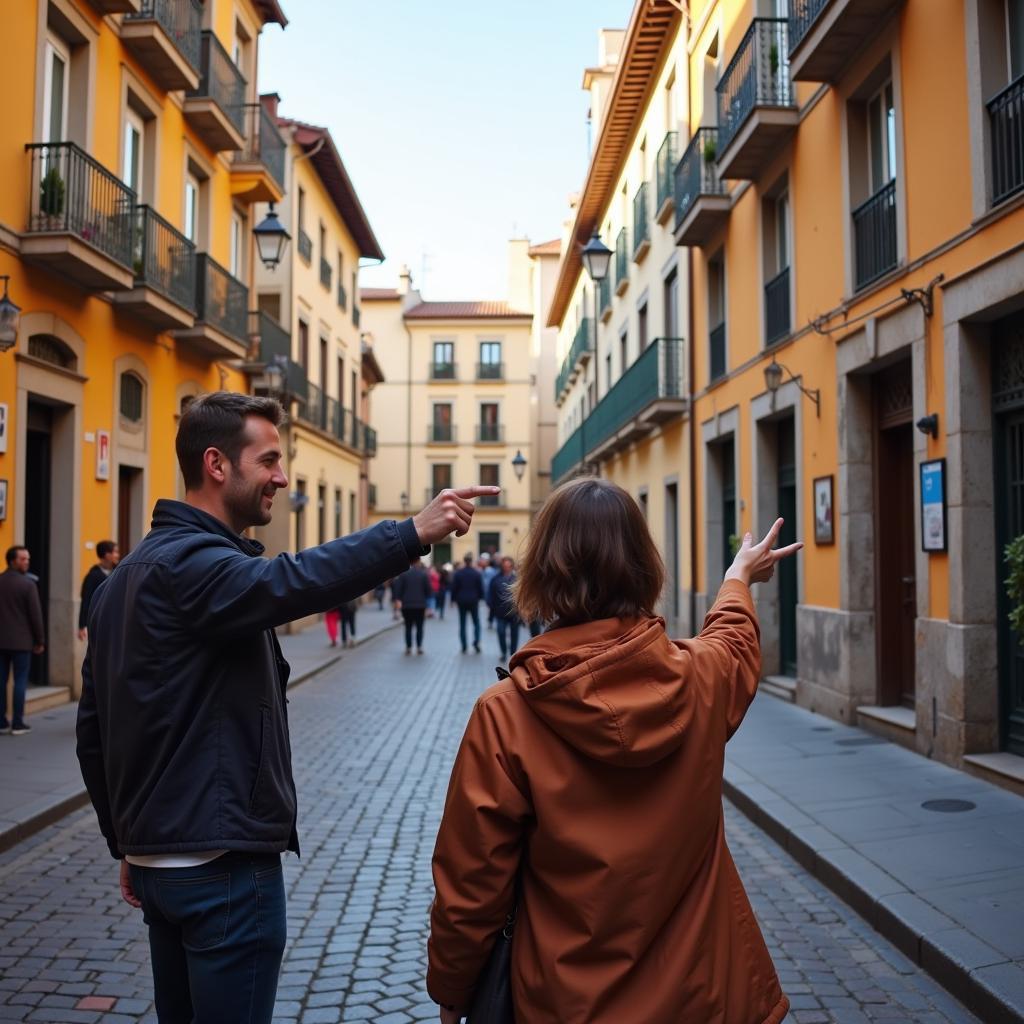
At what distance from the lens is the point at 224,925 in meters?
2.29

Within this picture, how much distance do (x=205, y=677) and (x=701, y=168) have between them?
1542cm

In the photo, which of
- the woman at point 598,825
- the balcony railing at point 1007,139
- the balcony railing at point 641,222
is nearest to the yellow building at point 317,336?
the balcony railing at point 641,222

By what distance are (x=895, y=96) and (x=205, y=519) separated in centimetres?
897

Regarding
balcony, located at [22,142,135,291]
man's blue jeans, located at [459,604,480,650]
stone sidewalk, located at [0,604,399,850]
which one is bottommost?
stone sidewalk, located at [0,604,399,850]

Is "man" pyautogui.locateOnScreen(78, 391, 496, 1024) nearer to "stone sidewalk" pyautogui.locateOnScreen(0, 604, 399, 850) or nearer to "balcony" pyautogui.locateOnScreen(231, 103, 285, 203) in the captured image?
"stone sidewalk" pyautogui.locateOnScreen(0, 604, 399, 850)

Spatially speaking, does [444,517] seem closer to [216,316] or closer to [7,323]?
[7,323]

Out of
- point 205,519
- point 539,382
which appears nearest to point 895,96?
point 205,519

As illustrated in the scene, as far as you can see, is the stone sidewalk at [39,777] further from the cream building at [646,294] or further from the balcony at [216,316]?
the cream building at [646,294]

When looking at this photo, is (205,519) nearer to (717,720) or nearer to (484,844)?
(484,844)

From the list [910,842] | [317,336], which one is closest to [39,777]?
[910,842]

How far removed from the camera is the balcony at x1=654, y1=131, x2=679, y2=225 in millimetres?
19250

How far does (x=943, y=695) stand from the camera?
8.55 meters

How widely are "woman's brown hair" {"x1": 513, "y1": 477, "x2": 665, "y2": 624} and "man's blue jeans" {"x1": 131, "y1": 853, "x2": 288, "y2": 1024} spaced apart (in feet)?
2.59

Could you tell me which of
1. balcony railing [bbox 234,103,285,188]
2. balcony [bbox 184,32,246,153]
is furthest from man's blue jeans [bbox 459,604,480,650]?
balcony [bbox 184,32,246,153]
